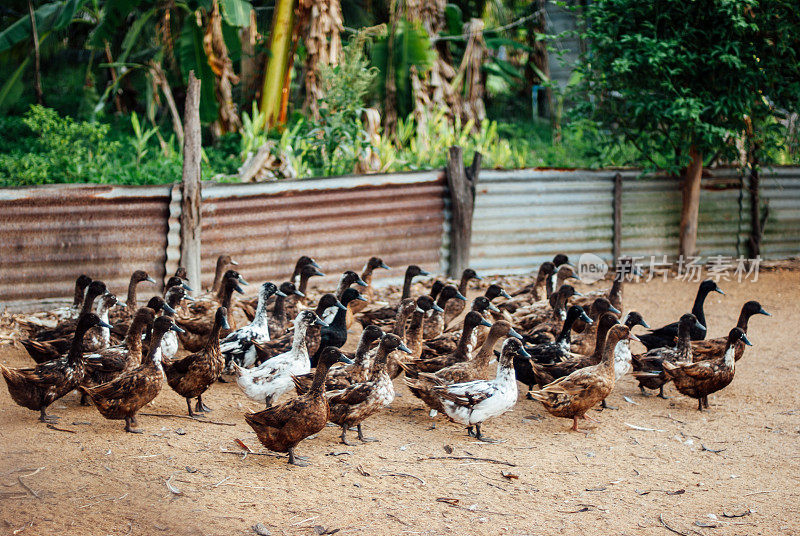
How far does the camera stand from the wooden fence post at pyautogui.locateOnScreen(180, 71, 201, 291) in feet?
34.7

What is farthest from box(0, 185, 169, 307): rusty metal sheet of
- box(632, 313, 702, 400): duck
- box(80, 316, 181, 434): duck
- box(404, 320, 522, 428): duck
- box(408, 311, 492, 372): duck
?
box(632, 313, 702, 400): duck

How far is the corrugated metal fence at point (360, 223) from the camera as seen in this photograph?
10039 millimetres

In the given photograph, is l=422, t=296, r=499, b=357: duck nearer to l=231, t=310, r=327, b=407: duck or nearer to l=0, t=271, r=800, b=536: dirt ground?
l=0, t=271, r=800, b=536: dirt ground

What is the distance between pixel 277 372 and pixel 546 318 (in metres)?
3.93

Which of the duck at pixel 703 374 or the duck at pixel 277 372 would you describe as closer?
the duck at pixel 277 372

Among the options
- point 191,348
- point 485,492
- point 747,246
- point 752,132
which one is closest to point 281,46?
point 191,348

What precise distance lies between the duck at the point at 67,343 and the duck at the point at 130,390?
112 cm

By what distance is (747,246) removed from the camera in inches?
606

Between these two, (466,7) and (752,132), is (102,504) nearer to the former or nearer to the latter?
(752,132)

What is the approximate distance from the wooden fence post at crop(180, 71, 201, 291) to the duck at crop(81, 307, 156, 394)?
3.26 metres

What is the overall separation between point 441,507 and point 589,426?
8.25ft

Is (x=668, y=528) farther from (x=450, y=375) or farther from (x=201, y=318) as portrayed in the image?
(x=201, y=318)

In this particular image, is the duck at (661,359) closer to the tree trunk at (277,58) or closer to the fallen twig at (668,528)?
the fallen twig at (668,528)

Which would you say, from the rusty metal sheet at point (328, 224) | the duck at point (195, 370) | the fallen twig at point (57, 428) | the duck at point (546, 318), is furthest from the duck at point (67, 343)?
the duck at point (546, 318)
